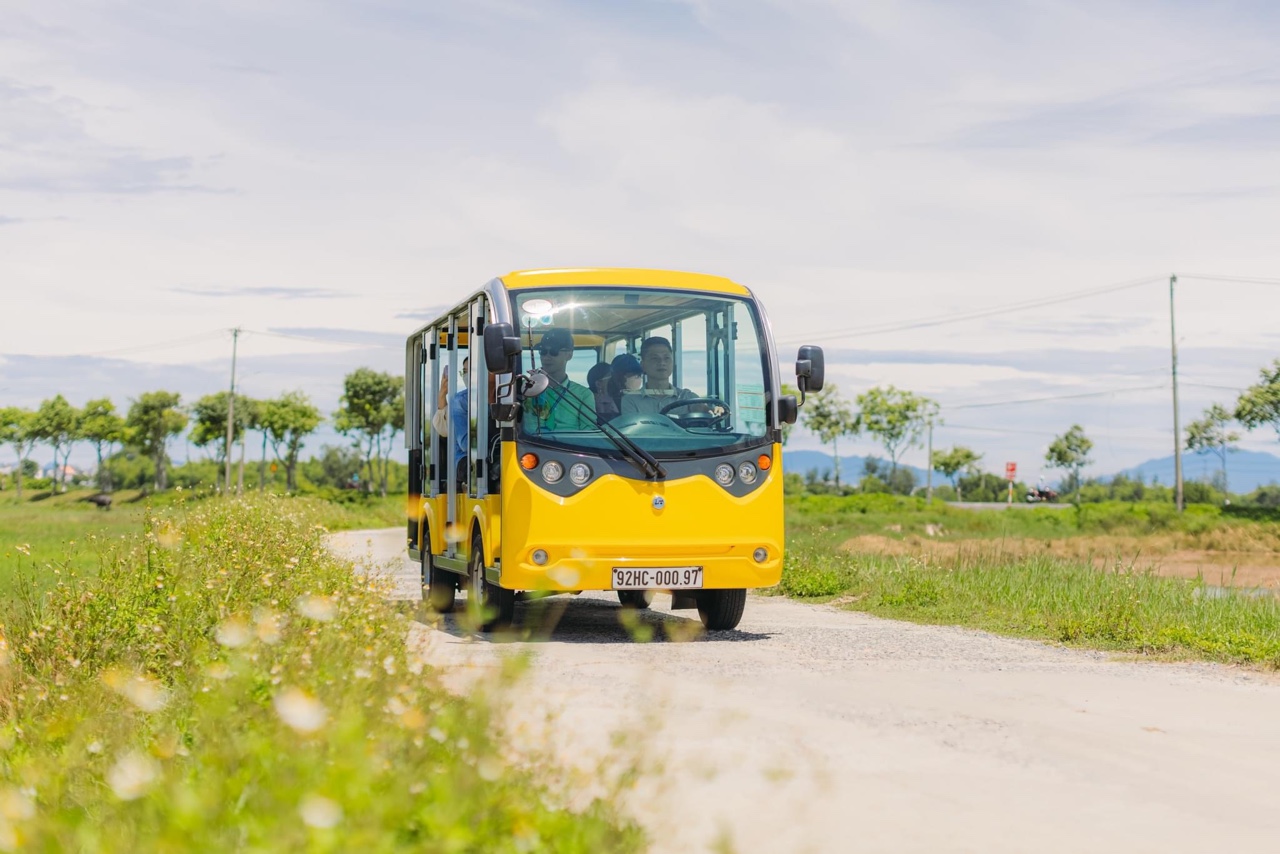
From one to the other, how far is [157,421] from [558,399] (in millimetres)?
78849

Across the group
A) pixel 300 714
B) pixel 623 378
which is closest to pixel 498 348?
pixel 623 378

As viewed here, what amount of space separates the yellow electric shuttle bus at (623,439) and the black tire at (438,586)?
7.50 ft

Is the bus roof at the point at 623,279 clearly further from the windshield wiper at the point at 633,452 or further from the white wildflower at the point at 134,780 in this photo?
the white wildflower at the point at 134,780

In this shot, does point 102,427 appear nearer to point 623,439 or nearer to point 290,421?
point 290,421

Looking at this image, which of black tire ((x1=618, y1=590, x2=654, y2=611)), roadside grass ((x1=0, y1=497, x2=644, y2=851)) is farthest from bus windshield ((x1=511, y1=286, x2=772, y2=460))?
black tire ((x1=618, y1=590, x2=654, y2=611))

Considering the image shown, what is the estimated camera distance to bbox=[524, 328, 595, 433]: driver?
432 inches

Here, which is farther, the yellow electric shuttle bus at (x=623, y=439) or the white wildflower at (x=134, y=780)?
the yellow electric shuttle bus at (x=623, y=439)

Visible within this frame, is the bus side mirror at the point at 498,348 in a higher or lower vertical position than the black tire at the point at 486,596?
higher

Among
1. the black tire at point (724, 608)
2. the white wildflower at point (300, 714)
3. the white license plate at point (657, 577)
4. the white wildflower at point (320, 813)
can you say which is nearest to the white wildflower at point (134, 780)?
the white wildflower at point (300, 714)

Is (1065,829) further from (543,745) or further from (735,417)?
(735,417)

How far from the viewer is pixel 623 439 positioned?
434 inches

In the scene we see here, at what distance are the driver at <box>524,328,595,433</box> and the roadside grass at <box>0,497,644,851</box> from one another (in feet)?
9.31

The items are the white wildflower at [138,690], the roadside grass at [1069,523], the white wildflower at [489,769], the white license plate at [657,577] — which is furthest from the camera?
the roadside grass at [1069,523]

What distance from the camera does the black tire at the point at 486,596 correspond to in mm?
11531
